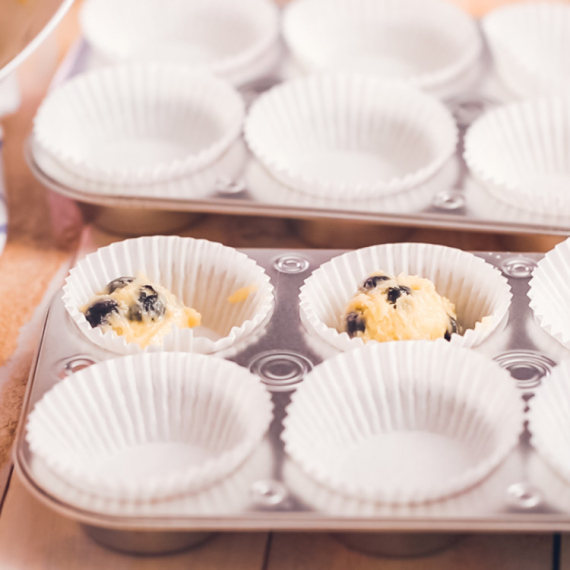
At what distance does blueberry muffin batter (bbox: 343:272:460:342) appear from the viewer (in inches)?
52.9

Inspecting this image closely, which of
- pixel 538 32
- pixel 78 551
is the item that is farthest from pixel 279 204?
pixel 538 32

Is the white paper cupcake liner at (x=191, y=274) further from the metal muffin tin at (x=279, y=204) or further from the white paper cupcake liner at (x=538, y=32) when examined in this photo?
the white paper cupcake liner at (x=538, y=32)

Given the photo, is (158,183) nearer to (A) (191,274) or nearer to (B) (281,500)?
(A) (191,274)

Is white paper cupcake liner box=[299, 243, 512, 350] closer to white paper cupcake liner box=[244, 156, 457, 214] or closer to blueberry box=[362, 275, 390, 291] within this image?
blueberry box=[362, 275, 390, 291]

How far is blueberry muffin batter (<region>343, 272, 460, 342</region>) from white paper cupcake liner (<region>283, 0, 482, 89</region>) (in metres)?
1.00

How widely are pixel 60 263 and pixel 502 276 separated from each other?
2.99 feet

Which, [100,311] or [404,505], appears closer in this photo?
[404,505]

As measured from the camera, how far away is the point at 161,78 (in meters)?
1.99

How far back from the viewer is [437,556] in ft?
3.93

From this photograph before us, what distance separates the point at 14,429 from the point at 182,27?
1369mm

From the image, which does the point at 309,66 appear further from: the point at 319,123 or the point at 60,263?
the point at 60,263

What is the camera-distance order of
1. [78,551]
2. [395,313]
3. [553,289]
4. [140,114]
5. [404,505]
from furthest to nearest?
[140,114] < [553,289] < [395,313] < [78,551] < [404,505]

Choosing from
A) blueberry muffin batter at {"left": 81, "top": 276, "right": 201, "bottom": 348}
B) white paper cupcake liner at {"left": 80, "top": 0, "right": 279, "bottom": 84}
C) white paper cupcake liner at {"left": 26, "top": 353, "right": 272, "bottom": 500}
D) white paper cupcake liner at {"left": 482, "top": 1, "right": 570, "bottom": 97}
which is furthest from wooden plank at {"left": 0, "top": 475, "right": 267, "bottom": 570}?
white paper cupcake liner at {"left": 482, "top": 1, "right": 570, "bottom": 97}

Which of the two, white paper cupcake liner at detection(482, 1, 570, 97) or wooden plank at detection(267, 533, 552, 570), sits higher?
white paper cupcake liner at detection(482, 1, 570, 97)
